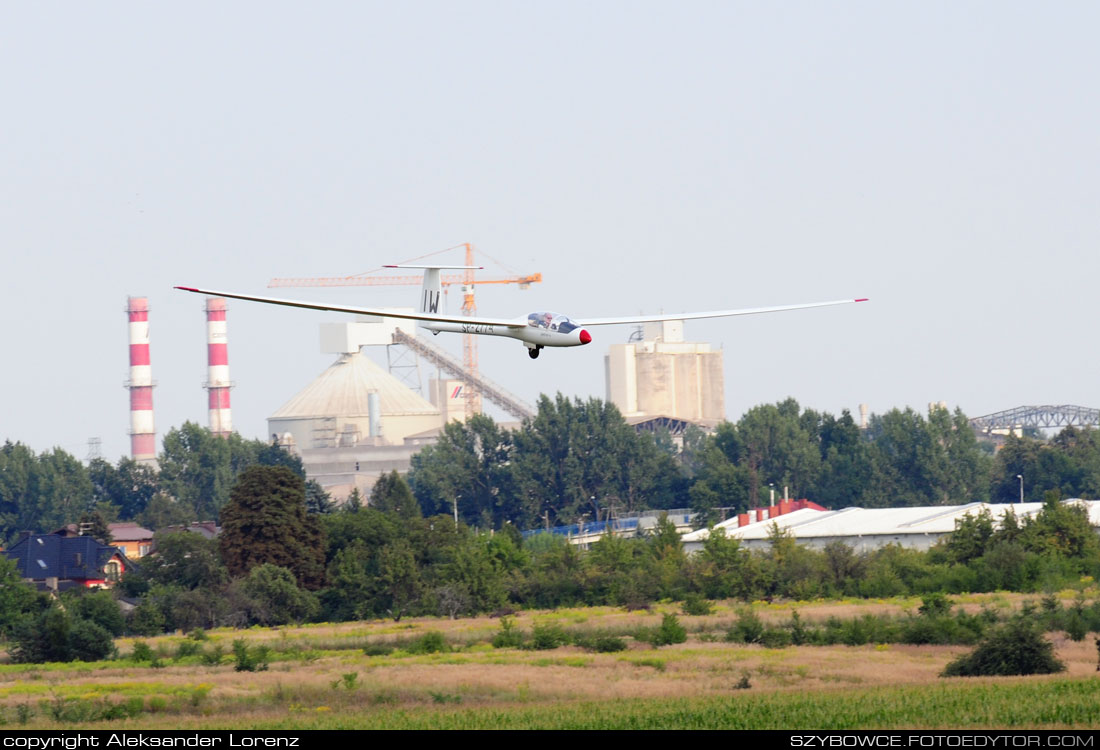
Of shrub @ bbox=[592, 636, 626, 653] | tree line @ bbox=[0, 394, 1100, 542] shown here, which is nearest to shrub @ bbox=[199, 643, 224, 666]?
shrub @ bbox=[592, 636, 626, 653]

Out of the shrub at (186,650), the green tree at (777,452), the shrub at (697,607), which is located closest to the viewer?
the shrub at (186,650)

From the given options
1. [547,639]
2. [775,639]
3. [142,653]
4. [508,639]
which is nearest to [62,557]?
[142,653]

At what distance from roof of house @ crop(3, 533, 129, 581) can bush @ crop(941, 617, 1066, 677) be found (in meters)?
65.0

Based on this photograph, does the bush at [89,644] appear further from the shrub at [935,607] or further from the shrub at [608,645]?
the shrub at [935,607]

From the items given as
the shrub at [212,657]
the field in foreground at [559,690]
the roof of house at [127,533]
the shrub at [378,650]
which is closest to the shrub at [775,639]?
the field in foreground at [559,690]

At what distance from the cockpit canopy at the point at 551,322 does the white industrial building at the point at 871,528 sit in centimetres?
5891

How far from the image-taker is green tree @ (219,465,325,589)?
8756 centimetres

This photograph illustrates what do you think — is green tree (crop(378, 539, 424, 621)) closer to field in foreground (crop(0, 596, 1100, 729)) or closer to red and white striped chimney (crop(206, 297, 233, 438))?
field in foreground (crop(0, 596, 1100, 729))

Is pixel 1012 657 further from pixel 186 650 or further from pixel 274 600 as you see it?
pixel 274 600

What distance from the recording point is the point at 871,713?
1538 inches

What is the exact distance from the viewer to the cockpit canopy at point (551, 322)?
1474 inches

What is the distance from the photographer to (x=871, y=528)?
4075 inches

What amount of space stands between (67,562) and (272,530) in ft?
70.1

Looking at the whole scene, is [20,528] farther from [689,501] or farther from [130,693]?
[130,693]
